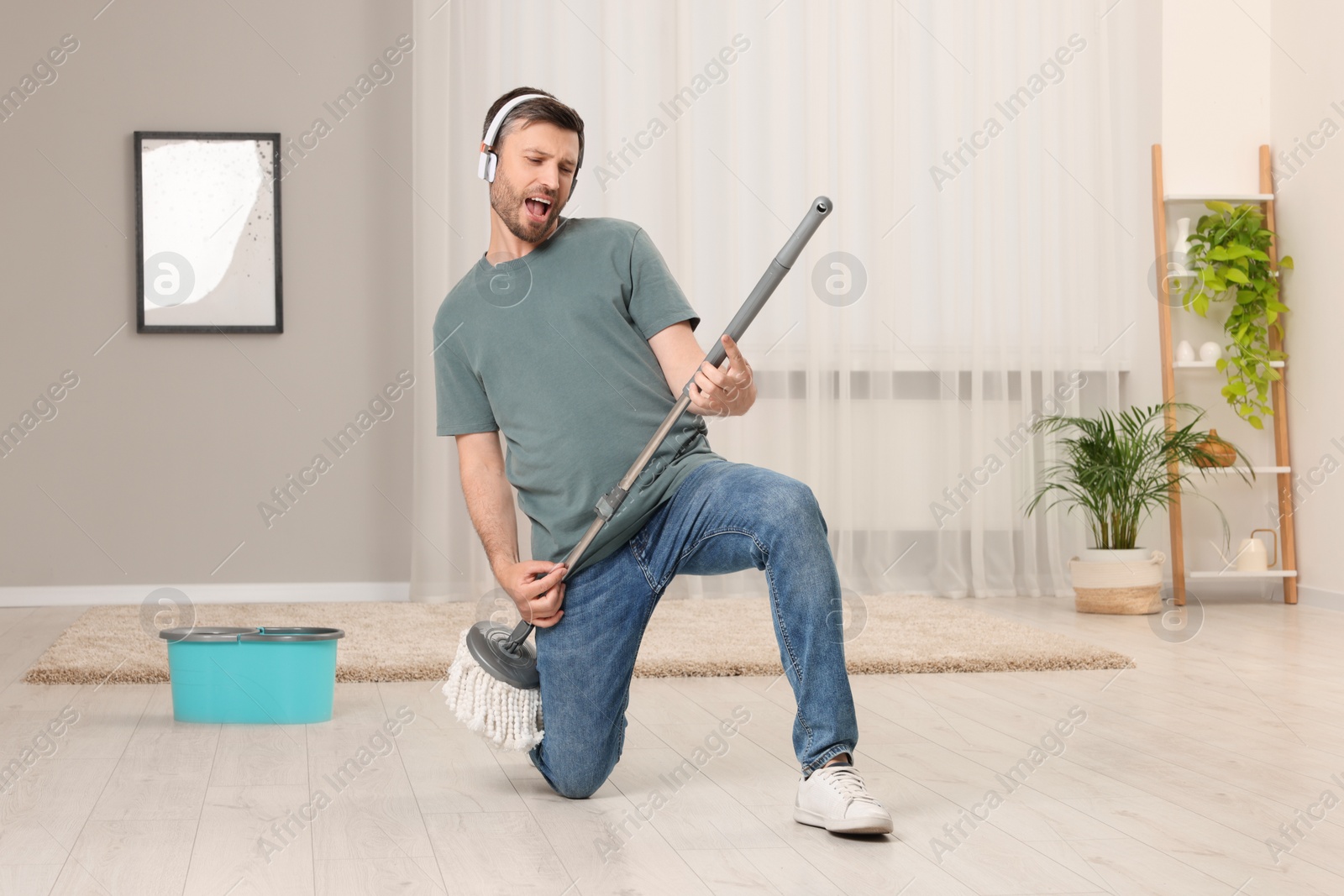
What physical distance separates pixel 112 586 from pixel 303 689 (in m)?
2.11

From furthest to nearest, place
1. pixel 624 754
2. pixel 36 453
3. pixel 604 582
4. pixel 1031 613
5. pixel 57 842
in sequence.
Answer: pixel 36 453 → pixel 1031 613 → pixel 624 754 → pixel 604 582 → pixel 57 842

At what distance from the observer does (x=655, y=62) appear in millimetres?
4254

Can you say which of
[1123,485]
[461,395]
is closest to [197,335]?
[461,395]

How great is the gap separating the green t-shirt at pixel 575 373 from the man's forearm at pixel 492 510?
3 cm

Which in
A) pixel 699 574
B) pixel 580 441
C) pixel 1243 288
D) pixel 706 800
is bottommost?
pixel 706 800

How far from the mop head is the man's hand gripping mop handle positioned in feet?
0.21

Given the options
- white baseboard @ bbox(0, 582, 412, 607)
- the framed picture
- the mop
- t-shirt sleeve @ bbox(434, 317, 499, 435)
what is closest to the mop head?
the mop

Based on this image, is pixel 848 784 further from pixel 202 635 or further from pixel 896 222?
pixel 896 222

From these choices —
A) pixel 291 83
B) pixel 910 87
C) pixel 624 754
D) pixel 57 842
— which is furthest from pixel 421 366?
pixel 57 842

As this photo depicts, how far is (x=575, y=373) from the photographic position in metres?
1.80

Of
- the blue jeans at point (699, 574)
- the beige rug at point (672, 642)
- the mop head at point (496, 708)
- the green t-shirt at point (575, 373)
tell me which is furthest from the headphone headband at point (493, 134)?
the beige rug at point (672, 642)

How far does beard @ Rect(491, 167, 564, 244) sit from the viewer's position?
182 cm

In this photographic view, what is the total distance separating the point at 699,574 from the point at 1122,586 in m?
2.49

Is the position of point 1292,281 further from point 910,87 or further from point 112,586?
point 112,586
